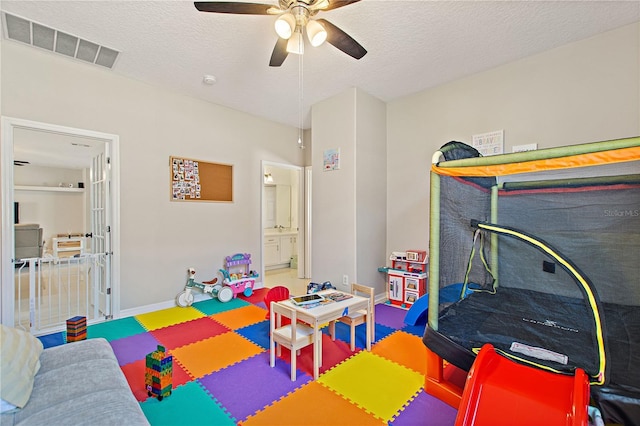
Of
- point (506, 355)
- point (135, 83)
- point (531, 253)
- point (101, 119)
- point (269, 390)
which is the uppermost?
point (135, 83)

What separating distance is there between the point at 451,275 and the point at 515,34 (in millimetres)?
2336

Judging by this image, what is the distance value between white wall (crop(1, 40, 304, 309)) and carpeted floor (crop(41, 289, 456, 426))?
809 millimetres

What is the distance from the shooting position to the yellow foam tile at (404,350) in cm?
233

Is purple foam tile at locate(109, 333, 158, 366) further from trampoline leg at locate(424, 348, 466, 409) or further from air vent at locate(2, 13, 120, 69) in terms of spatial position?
air vent at locate(2, 13, 120, 69)

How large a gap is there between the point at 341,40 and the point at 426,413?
264cm

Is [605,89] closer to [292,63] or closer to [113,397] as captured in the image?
[292,63]

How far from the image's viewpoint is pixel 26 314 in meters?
3.24

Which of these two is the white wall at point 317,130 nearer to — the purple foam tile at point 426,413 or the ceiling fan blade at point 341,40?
the ceiling fan blade at point 341,40

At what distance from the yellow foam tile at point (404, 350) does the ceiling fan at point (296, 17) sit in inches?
100

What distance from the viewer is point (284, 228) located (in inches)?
279

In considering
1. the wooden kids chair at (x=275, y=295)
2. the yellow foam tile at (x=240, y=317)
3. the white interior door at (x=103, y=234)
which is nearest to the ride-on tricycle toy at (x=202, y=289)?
the yellow foam tile at (x=240, y=317)

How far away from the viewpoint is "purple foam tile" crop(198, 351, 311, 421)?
185cm

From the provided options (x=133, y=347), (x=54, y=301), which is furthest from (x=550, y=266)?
(x=54, y=301)

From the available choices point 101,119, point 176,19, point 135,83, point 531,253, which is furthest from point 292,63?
point 531,253
